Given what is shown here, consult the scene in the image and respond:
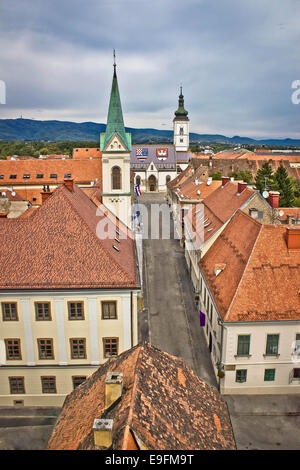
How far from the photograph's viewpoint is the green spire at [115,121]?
40.2 m

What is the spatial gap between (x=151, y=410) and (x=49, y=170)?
6897 cm

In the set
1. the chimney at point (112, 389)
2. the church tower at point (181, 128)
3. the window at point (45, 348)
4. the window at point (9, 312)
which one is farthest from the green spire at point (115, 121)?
the church tower at point (181, 128)

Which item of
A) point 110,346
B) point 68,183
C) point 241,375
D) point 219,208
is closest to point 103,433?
Result: point 110,346

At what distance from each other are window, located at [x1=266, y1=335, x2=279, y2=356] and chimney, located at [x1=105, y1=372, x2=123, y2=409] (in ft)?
50.4

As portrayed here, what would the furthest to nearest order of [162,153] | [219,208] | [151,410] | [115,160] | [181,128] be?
[181,128], [162,153], [219,208], [115,160], [151,410]

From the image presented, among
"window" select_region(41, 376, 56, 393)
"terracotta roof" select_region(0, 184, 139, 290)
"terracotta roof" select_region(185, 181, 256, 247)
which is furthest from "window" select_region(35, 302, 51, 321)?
"terracotta roof" select_region(185, 181, 256, 247)

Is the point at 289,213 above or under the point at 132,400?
above

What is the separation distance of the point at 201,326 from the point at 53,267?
16.9 metres

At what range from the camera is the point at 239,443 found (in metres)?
22.5

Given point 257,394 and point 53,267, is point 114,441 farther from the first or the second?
point 257,394

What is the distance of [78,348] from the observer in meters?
25.0

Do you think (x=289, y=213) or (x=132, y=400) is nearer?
(x=132, y=400)

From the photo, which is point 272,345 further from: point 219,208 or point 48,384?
point 219,208

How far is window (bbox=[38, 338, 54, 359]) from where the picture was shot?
81.1 ft
